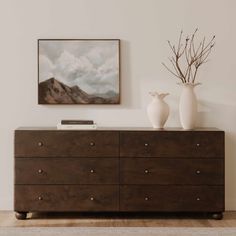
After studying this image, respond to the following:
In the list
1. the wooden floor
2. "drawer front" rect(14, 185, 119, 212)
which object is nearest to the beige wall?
"drawer front" rect(14, 185, 119, 212)

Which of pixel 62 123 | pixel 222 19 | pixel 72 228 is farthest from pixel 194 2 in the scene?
pixel 72 228

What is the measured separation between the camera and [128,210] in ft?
15.6

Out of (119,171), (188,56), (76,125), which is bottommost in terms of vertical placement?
(119,171)

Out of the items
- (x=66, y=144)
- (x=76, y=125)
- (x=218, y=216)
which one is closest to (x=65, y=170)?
(x=66, y=144)

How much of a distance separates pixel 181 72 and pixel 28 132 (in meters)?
1.43

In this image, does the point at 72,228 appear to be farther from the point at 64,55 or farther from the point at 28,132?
the point at 64,55

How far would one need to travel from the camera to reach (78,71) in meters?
5.07

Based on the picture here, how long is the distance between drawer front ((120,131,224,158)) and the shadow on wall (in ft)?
1.27

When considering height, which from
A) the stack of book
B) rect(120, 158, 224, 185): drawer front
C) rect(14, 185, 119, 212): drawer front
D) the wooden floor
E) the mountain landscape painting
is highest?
the mountain landscape painting

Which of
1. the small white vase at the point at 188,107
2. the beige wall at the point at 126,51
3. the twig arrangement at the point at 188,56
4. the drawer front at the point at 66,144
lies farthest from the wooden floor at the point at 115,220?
the twig arrangement at the point at 188,56

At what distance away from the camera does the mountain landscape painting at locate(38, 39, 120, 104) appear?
5.06 metres

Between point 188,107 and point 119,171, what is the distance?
794mm

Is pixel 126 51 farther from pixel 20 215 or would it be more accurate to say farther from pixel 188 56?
pixel 20 215

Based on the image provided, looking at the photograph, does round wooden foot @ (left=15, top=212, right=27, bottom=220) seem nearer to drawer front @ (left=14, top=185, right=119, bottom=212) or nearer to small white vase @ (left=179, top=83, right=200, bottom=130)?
drawer front @ (left=14, top=185, right=119, bottom=212)
